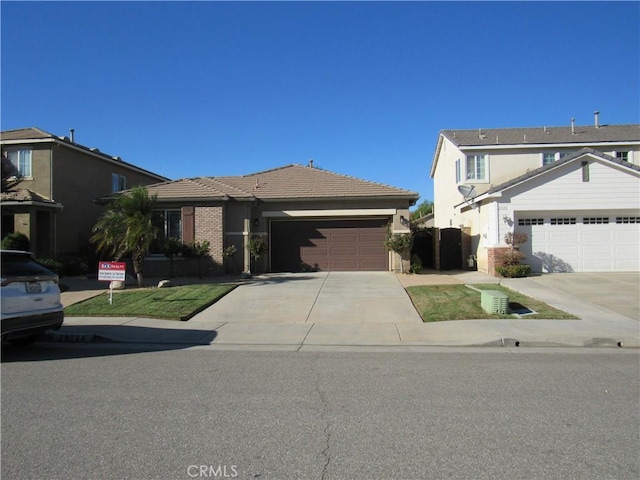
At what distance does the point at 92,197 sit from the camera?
921 inches

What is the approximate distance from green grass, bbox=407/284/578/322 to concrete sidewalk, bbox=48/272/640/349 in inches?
13.8

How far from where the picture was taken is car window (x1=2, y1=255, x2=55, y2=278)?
7.41 metres

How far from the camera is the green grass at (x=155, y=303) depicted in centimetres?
1138

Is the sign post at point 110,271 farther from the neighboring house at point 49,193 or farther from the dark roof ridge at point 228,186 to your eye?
the neighboring house at point 49,193

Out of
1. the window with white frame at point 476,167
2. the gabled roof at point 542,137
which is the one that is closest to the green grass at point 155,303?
the window with white frame at point 476,167

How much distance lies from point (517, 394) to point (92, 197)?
22.7 metres

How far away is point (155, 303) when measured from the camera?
1248cm

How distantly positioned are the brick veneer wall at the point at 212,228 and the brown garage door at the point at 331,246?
2773mm

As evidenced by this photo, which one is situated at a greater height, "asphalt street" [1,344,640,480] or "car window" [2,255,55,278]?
"car window" [2,255,55,278]

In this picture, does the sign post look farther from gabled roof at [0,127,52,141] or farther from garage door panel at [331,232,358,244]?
gabled roof at [0,127,52,141]

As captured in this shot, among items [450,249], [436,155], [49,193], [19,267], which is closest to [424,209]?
[436,155]

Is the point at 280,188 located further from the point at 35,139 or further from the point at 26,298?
the point at 26,298

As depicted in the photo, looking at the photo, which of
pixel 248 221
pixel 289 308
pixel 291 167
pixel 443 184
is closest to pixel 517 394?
pixel 289 308

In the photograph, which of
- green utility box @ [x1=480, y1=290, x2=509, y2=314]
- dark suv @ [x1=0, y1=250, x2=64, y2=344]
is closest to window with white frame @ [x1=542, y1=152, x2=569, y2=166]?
green utility box @ [x1=480, y1=290, x2=509, y2=314]
